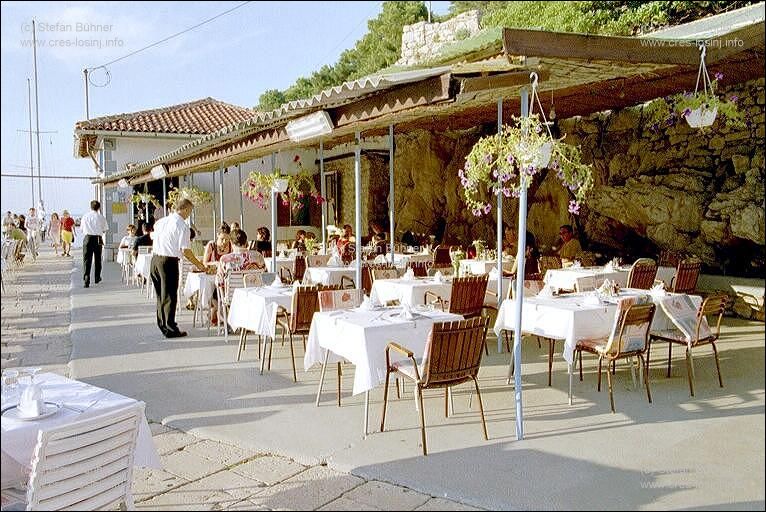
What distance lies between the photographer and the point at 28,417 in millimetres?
2953

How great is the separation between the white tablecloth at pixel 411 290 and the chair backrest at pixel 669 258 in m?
3.13

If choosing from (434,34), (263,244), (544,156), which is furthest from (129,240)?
(544,156)

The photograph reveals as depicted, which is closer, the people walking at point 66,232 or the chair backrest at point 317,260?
the chair backrest at point 317,260

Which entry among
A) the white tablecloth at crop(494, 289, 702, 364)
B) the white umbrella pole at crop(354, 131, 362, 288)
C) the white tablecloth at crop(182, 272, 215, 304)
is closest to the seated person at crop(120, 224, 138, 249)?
the white tablecloth at crop(182, 272, 215, 304)

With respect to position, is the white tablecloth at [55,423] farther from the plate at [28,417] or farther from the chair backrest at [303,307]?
the chair backrest at [303,307]

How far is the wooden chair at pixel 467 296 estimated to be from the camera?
6.45m

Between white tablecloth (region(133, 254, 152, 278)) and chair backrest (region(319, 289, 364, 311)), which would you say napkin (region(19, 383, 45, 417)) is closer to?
chair backrest (region(319, 289, 364, 311))

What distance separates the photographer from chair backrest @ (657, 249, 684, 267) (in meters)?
9.25

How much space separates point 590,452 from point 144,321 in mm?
7004

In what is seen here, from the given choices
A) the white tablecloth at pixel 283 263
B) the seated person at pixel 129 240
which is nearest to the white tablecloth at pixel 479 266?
the white tablecloth at pixel 283 263

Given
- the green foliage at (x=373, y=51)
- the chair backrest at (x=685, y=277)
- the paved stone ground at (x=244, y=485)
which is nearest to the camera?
the paved stone ground at (x=244, y=485)

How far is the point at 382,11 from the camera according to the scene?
1125 inches

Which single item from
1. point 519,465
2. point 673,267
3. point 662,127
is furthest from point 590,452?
point 662,127

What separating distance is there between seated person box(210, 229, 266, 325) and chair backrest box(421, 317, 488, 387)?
418cm
